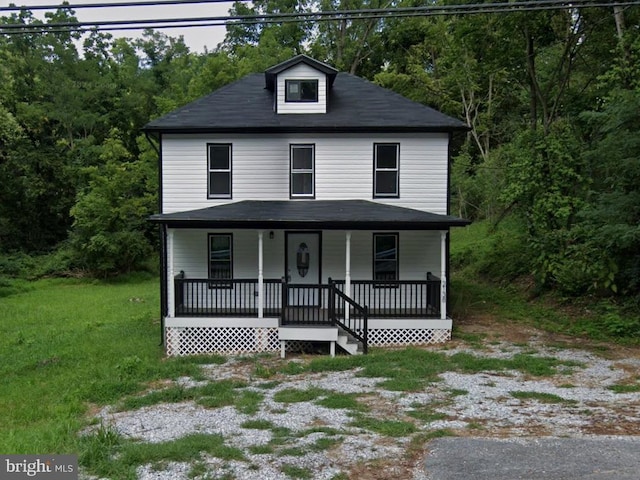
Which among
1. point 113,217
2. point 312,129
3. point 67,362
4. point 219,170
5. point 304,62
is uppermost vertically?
point 304,62

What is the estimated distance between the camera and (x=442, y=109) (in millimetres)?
31547

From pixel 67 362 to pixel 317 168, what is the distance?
7523 mm

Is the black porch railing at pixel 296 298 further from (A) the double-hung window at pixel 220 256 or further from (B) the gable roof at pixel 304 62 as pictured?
(B) the gable roof at pixel 304 62

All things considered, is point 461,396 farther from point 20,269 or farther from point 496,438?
point 20,269

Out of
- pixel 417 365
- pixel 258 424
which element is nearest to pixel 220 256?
→ pixel 417 365

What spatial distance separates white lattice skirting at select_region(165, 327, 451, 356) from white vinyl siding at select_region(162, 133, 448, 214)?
132 inches

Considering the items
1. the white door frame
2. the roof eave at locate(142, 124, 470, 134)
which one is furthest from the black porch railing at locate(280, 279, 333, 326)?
the roof eave at locate(142, 124, 470, 134)

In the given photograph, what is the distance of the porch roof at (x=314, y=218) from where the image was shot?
472 inches

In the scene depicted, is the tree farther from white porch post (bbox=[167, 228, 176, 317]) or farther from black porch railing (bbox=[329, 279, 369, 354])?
black porch railing (bbox=[329, 279, 369, 354])

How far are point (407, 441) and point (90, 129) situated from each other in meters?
34.0

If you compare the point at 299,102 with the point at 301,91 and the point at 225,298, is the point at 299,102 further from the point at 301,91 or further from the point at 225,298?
the point at 225,298

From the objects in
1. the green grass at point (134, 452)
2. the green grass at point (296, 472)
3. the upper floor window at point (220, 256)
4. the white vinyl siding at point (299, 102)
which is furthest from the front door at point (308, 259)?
the green grass at point (296, 472)

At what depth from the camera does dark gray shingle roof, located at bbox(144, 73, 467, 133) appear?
13352 mm

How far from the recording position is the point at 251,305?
13555 mm
